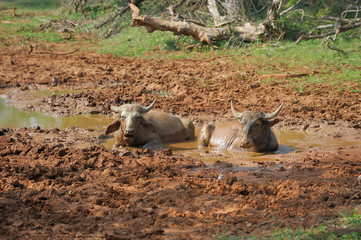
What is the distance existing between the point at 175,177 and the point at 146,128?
341cm

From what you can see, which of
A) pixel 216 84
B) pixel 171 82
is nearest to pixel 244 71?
pixel 216 84

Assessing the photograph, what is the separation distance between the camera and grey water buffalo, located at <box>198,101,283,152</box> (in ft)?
32.0

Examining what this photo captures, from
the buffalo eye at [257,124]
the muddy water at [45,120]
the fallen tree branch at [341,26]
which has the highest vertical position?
the fallen tree branch at [341,26]

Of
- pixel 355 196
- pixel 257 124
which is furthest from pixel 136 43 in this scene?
pixel 355 196

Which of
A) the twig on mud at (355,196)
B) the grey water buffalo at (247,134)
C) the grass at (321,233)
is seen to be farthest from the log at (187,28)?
the grass at (321,233)

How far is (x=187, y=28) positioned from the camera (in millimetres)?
18672

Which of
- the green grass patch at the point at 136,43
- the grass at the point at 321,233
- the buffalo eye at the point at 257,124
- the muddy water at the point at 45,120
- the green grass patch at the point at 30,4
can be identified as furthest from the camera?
the green grass patch at the point at 30,4

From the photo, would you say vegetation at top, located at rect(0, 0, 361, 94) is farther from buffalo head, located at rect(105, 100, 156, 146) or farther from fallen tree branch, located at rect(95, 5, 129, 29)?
buffalo head, located at rect(105, 100, 156, 146)

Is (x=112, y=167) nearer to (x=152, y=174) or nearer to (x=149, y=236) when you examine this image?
(x=152, y=174)

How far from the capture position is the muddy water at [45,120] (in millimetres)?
11609

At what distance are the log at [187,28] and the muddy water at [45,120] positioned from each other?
7.11 meters

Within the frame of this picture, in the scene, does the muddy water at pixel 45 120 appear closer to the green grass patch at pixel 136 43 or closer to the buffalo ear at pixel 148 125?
the buffalo ear at pixel 148 125

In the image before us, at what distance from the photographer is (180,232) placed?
512cm

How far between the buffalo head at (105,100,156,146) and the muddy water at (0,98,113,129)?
131 centimetres
